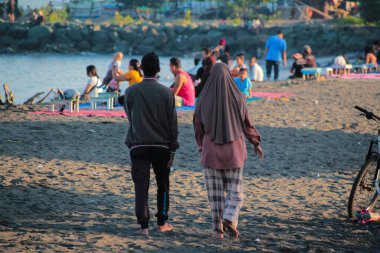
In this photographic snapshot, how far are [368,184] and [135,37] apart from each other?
5854 cm

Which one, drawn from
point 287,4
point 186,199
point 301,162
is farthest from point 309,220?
point 287,4

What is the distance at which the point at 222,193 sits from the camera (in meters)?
6.16

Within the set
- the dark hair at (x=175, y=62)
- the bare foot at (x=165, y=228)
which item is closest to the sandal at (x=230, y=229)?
the bare foot at (x=165, y=228)

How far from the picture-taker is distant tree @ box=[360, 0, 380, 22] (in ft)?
157

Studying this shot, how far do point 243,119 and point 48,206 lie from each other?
87.6 inches

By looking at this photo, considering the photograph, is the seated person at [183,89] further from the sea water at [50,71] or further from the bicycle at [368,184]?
the sea water at [50,71]

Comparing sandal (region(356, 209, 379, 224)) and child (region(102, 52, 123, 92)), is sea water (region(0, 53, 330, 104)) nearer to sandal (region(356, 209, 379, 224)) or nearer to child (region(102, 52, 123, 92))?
child (region(102, 52, 123, 92))

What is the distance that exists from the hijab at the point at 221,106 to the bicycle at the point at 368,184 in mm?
1283

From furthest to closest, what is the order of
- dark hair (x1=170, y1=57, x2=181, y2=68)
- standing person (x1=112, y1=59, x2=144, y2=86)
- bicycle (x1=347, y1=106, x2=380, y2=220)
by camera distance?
standing person (x1=112, y1=59, x2=144, y2=86), dark hair (x1=170, y1=57, x2=181, y2=68), bicycle (x1=347, y1=106, x2=380, y2=220)

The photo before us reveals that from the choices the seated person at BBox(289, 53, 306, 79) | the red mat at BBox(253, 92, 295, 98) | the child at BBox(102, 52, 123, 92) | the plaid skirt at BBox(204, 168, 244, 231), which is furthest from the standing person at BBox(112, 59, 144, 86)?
the seated person at BBox(289, 53, 306, 79)

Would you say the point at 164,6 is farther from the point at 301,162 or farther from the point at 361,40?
the point at 301,162

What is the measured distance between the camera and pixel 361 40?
50438 millimetres

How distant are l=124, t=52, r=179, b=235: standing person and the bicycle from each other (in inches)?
68.5

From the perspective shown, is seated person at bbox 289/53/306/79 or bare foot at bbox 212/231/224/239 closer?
bare foot at bbox 212/231/224/239
